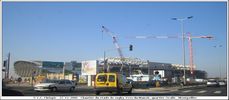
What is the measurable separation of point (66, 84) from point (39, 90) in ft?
11.5

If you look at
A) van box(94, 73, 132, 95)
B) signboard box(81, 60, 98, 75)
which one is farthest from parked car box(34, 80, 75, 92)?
signboard box(81, 60, 98, 75)

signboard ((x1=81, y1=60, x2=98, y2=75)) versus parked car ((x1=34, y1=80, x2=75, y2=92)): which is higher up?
signboard ((x1=81, y1=60, x2=98, y2=75))

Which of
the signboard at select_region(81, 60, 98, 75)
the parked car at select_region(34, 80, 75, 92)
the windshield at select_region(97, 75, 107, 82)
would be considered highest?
the signboard at select_region(81, 60, 98, 75)

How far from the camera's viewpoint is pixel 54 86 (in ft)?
117

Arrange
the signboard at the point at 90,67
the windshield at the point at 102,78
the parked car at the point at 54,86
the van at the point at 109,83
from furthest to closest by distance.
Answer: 1. the signboard at the point at 90,67
2. the parked car at the point at 54,86
3. the windshield at the point at 102,78
4. the van at the point at 109,83

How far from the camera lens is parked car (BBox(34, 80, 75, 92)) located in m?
34.8

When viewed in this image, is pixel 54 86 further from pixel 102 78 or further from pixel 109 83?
pixel 109 83

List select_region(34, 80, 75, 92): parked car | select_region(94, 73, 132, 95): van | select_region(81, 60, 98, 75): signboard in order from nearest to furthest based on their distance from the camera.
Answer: select_region(94, 73, 132, 95): van < select_region(34, 80, 75, 92): parked car < select_region(81, 60, 98, 75): signboard

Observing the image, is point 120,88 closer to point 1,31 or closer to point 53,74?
point 1,31

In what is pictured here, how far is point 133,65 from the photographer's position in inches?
6171

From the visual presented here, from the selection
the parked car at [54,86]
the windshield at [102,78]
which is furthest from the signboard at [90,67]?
the windshield at [102,78]

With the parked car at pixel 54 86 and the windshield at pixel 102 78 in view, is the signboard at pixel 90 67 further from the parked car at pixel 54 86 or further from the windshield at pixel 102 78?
the windshield at pixel 102 78

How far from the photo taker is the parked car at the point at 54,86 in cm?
3478

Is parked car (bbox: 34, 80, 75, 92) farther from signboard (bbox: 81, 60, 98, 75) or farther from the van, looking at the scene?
signboard (bbox: 81, 60, 98, 75)
